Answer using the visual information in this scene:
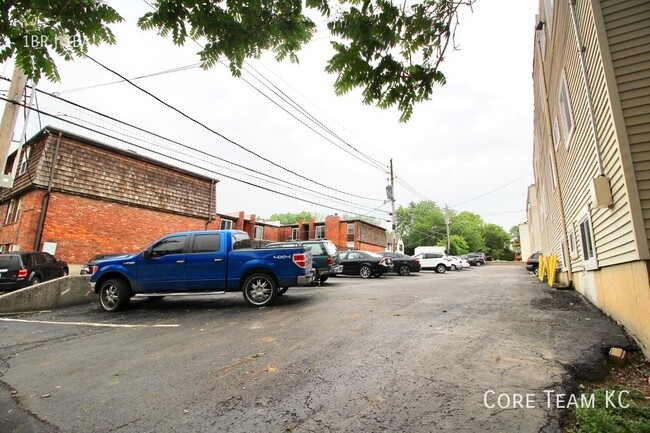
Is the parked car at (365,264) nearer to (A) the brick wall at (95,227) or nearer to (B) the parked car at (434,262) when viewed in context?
(A) the brick wall at (95,227)

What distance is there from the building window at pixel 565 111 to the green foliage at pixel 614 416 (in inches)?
259

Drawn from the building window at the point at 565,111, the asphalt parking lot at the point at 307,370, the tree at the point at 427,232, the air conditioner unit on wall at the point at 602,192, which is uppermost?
the tree at the point at 427,232

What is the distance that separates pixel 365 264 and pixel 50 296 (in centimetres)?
1398

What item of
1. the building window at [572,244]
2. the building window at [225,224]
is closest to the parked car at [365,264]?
the building window at [572,244]

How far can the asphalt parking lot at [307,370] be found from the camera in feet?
9.15

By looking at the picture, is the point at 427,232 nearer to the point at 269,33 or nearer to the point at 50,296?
the point at 50,296

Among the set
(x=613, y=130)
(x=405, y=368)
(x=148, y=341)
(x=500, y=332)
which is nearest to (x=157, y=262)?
(x=148, y=341)

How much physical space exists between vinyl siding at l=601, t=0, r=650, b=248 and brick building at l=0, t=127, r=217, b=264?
20.2m

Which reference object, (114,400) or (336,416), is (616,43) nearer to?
(336,416)

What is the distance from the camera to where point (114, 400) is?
3373 millimetres

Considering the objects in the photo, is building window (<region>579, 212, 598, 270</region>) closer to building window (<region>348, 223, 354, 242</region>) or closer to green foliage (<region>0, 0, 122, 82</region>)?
green foliage (<region>0, 0, 122, 82</region>)

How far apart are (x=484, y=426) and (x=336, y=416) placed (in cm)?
118

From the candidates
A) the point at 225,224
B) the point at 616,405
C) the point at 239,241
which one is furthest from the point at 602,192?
the point at 225,224

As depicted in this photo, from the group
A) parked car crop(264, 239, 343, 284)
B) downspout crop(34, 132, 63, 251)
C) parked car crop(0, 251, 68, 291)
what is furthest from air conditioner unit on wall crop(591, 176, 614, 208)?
downspout crop(34, 132, 63, 251)
